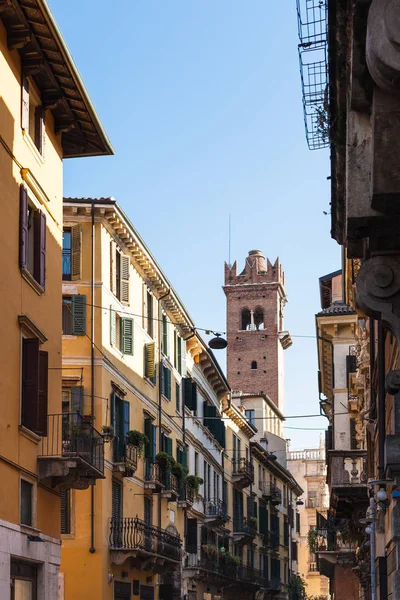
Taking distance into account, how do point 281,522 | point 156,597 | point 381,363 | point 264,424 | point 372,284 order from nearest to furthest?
point 372,284 → point 381,363 → point 156,597 → point 281,522 → point 264,424

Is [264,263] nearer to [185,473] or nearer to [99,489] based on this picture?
[185,473]

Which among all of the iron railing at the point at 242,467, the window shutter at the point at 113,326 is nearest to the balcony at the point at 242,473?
the iron railing at the point at 242,467

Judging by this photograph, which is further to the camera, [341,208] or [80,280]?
[80,280]

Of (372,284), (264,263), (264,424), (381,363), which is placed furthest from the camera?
(264,263)

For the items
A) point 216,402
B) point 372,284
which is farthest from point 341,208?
point 216,402

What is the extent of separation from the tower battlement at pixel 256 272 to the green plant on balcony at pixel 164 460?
7561cm

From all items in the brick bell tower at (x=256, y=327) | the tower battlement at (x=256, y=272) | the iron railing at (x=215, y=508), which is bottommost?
the iron railing at (x=215, y=508)

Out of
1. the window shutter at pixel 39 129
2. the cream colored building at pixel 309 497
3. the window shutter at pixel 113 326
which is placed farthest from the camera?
the cream colored building at pixel 309 497

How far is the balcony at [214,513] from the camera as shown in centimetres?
4850

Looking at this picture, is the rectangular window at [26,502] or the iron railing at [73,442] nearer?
the rectangular window at [26,502]

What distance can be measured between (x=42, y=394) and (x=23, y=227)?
3.04 meters

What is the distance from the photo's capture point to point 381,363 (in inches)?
497

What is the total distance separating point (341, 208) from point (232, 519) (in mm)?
45568

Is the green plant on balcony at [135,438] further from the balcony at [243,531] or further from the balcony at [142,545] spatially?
the balcony at [243,531]
